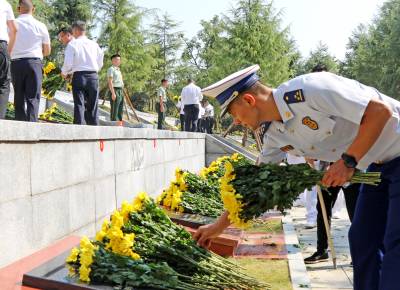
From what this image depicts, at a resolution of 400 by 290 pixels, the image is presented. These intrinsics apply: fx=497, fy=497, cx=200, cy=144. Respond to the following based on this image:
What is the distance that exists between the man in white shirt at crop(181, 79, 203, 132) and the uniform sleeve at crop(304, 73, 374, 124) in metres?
11.1

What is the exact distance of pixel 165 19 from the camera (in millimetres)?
46125

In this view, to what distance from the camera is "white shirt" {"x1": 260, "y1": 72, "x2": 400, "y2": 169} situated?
98.7 inches

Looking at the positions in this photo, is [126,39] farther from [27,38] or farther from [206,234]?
[206,234]

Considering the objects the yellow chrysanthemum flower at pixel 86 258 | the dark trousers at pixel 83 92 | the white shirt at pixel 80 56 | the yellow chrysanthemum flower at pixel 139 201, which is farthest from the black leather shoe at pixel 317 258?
the white shirt at pixel 80 56

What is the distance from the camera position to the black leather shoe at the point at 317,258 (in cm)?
544

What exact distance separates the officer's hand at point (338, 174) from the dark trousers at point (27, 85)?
4.24 meters

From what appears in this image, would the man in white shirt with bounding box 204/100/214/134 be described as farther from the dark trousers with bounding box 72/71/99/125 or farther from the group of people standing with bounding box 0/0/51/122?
the group of people standing with bounding box 0/0/51/122

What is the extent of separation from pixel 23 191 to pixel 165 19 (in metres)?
44.3

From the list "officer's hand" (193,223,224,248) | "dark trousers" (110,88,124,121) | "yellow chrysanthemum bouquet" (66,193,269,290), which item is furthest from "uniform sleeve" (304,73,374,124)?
"dark trousers" (110,88,124,121)

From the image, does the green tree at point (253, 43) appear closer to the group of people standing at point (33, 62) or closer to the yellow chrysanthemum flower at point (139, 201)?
the group of people standing at point (33, 62)

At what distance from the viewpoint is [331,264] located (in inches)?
212

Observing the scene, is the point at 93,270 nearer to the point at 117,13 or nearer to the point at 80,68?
the point at 80,68

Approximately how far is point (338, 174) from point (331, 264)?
3073 millimetres

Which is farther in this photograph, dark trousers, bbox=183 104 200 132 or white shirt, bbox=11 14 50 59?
dark trousers, bbox=183 104 200 132
